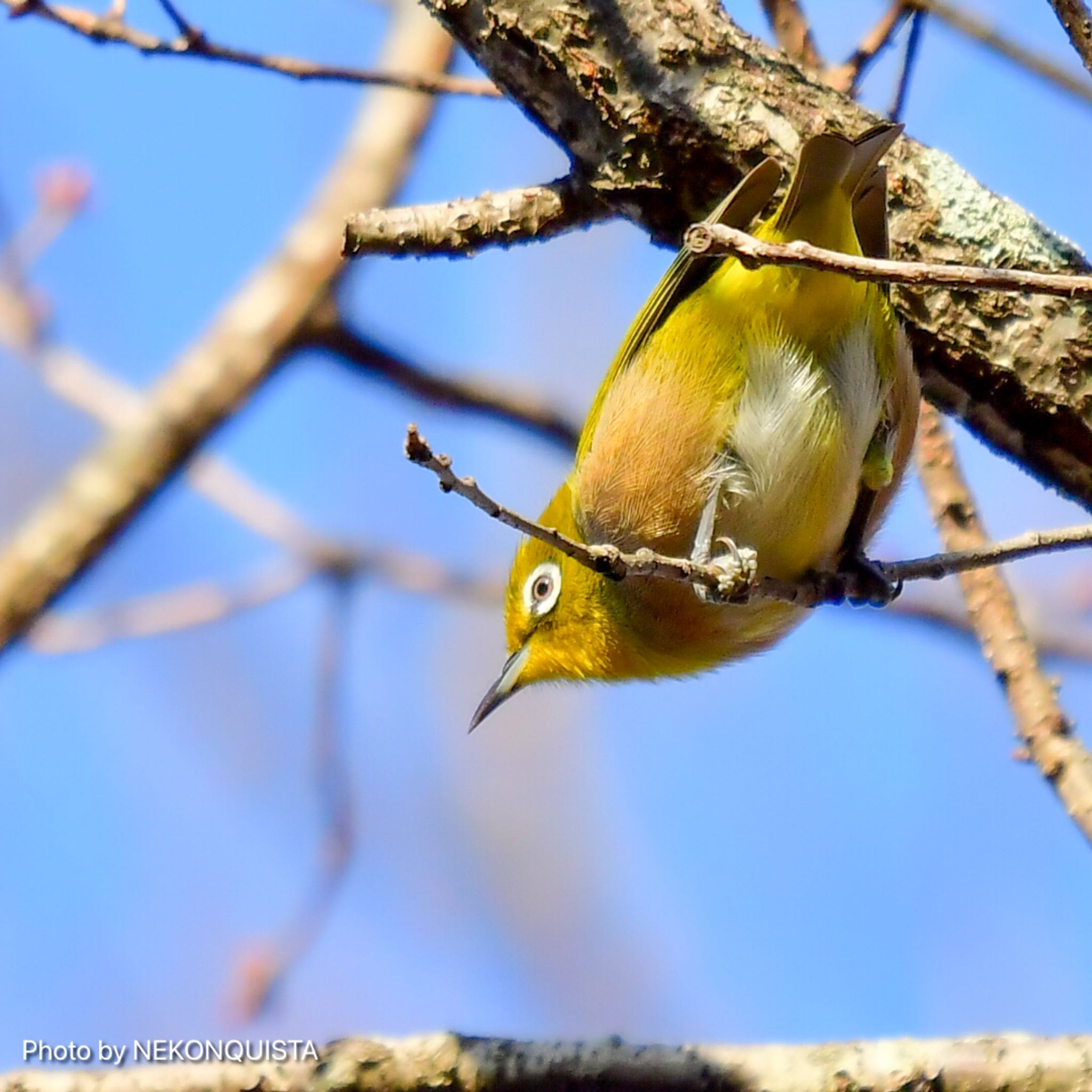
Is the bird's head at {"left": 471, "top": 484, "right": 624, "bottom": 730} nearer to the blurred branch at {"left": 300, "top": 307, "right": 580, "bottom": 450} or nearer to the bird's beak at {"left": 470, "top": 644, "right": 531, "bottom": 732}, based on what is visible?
the bird's beak at {"left": 470, "top": 644, "right": 531, "bottom": 732}

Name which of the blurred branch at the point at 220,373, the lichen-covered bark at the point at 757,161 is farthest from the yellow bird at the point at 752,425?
the blurred branch at the point at 220,373

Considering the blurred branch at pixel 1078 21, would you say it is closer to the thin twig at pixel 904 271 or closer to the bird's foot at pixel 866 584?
the thin twig at pixel 904 271

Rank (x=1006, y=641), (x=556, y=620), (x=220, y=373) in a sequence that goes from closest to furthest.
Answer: (x=1006, y=641) → (x=556, y=620) → (x=220, y=373)

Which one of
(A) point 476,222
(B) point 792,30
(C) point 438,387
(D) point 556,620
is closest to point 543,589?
(D) point 556,620

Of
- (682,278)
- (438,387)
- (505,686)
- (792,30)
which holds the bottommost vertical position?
(505,686)

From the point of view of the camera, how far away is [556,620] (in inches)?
170

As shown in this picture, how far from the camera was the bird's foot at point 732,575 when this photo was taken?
10.2 feet

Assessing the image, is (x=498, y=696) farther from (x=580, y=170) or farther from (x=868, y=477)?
(x=580, y=170)

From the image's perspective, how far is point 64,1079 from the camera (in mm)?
2893

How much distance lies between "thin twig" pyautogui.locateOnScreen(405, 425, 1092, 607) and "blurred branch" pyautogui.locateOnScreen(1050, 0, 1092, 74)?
3.02ft

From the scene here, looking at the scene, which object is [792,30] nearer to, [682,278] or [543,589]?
[682,278]

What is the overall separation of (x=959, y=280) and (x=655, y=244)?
1.62 m

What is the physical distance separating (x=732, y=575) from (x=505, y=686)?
1.49 meters

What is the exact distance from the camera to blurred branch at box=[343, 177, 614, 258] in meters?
3.32
